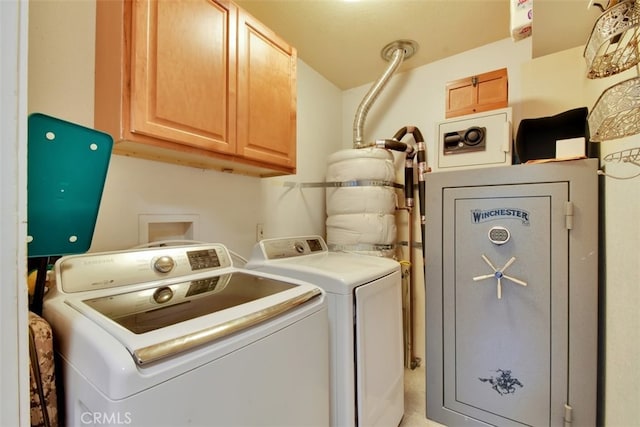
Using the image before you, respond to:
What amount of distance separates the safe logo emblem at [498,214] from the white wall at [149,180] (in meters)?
1.24

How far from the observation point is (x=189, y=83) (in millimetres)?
1150

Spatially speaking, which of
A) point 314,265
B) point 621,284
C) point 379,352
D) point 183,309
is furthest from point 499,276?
point 183,309

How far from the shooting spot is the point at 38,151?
734 millimetres

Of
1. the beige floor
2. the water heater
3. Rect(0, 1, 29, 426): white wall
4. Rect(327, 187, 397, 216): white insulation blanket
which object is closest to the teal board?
Rect(0, 1, 29, 426): white wall

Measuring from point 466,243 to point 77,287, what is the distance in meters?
1.73

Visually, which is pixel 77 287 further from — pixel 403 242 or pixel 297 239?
pixel 403 242

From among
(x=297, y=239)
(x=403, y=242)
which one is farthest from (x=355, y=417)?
(x=403, y=242)

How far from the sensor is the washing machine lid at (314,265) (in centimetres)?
120

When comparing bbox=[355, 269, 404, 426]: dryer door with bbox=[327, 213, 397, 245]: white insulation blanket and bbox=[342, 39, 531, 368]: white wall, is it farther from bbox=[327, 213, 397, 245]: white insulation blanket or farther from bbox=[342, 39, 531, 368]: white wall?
bbox=[342, 39, 531, 368]: white wall

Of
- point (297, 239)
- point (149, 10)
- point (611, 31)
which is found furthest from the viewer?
point (297, 239)

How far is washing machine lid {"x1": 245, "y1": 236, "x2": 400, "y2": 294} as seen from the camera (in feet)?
3.94

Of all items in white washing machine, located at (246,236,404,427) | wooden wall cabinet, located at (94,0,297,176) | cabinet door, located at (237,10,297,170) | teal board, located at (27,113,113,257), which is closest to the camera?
teal board, located at (27,113,113,257)

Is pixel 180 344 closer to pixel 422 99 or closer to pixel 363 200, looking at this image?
pixel 363 200

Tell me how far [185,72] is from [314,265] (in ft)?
3.36
